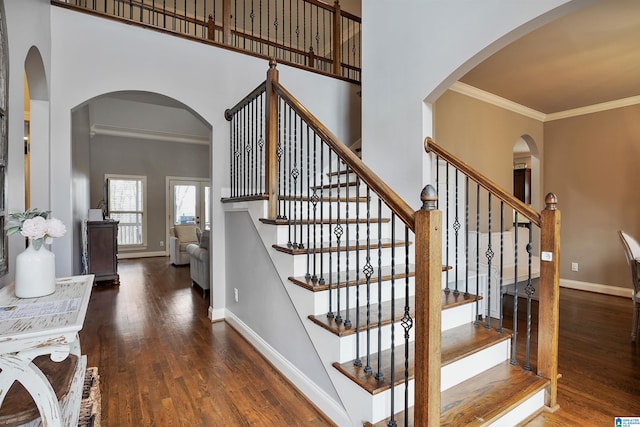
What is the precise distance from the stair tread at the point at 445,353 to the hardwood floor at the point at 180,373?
449mm

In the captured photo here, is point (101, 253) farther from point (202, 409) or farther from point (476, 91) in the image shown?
point (476, 91)

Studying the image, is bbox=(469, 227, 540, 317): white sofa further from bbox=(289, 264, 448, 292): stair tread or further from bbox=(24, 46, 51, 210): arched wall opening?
bbox=(24, 46, 51, 210): arched wall opening

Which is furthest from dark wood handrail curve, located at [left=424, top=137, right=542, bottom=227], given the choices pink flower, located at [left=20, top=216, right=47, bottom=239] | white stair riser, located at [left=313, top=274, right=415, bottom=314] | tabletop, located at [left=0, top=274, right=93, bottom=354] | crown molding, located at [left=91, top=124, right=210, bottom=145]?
crown molding, located at [left=91, top=124, right=210, bottom=145]

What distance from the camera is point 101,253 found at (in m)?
5.26

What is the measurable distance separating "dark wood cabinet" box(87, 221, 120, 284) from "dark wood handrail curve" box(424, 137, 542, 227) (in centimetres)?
508

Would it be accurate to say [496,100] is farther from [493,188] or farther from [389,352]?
[389,352]

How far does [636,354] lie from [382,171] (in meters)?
2.62

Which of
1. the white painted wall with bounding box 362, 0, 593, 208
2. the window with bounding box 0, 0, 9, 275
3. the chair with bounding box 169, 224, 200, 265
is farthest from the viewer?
the chair with bounding box 169, 224, 200, 265

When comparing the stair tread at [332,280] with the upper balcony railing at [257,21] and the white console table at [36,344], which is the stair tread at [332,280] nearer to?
the white console table at [36,344]

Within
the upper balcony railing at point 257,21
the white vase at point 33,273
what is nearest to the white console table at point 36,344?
the white vase at point 33,273

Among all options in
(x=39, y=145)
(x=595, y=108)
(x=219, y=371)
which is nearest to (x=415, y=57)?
(x=219, y=371)

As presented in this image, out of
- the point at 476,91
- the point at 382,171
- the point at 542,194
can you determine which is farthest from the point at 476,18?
the point at 542,194

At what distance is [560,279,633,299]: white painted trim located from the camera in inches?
180

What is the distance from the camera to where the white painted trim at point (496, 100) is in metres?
4.30
